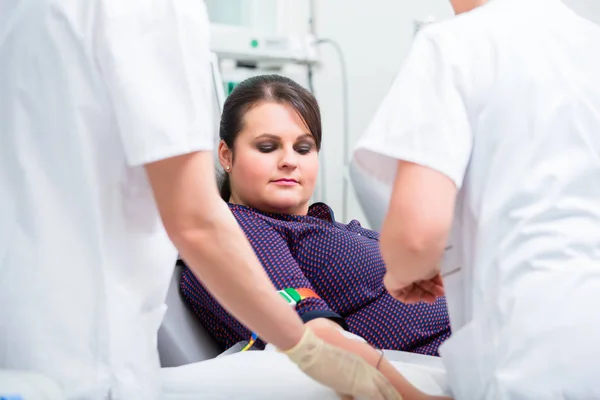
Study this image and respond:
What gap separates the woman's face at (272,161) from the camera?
1.80 metres

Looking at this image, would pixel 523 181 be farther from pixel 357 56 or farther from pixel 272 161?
pixel 357 56

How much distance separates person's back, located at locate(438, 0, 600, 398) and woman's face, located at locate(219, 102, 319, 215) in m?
0.77

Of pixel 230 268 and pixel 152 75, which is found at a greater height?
pixel 152 75

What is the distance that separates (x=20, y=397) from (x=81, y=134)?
343 millimetres

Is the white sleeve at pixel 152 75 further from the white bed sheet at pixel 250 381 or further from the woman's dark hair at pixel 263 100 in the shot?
the woman's dark hair at pixel 263 100

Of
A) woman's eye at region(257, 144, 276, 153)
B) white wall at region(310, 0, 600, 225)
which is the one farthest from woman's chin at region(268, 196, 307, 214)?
white wall at region(310, 0, 600, 225)

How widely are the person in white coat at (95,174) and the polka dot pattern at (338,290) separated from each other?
0.57 meters

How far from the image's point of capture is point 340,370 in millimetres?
1131

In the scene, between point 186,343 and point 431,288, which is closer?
point 431,288

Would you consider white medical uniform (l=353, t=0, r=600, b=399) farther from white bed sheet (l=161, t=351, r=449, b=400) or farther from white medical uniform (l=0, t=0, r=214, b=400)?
white medical uniform (l=0, t=0, r=214, b=400)

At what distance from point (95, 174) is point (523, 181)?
608 millimetres

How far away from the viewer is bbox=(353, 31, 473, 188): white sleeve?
1037mm

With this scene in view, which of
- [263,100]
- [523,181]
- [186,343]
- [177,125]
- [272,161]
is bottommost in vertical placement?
[186,343]

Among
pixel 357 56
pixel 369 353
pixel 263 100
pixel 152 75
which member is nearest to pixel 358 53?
pixel 357 56
